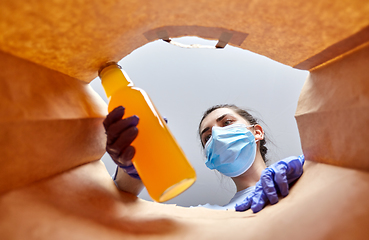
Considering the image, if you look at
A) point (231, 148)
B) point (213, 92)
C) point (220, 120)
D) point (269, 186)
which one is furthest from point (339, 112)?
point (213, 92)

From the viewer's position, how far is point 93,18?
1.30ft

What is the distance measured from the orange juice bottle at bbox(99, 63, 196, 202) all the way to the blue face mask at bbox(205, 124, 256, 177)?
540 mm

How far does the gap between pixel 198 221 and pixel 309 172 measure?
290mm

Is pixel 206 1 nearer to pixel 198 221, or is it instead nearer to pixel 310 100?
pixel 310 100

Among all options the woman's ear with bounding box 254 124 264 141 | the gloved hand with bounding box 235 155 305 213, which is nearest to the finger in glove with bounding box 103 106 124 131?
the gloved hand with bounding box 235 155 305 213

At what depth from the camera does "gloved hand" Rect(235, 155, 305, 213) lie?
0.62m

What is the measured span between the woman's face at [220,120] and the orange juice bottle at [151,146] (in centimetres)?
71

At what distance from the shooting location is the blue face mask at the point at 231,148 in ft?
3.31

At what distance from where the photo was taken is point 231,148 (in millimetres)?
1005

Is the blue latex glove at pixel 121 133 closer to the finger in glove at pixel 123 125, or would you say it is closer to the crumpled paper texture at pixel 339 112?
the finger in glove at pixel 123 125

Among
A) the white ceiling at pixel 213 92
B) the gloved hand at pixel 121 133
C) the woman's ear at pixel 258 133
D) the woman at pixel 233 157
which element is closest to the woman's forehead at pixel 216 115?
the woman at pixel 233 157

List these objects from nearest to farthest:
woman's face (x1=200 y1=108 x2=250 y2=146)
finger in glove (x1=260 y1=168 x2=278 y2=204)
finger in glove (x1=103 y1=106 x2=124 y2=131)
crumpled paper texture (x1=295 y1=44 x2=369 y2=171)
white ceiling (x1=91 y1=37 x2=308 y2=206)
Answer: crumpled paper texture (x1=295 y1=44 x2=369 y2=171)
finger in glove (x1=103 y1=106 x2=124 y2=131)
finger in glove (x1=260 y1=168 x2=278 y2=204)
woman's face (x1=200 y1=108 x2=250 y2=146)
white ceiling (x1=91 y1=37 x2=308 y2=206)

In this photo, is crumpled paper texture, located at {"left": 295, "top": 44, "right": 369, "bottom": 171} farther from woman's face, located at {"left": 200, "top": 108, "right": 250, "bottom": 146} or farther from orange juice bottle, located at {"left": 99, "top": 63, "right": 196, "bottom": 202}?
woman's face, located at {"left": 200, "top": 108, "right": 250, "bottom": 146}

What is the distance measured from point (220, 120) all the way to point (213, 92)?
1.60 feet
